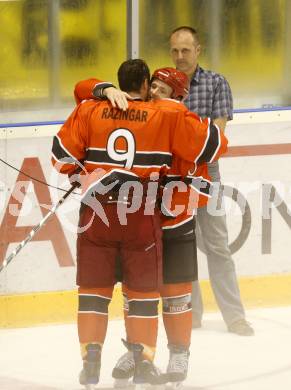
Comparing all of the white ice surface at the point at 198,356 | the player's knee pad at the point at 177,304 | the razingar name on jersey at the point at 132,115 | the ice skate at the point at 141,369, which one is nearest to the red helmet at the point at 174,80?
the razingar name on jersey at the point at 132,115

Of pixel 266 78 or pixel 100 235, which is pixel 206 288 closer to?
pixel 266 78

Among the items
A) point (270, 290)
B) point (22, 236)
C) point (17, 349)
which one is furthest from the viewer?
point (270, 290)

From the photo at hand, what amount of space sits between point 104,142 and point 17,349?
152 centimetres

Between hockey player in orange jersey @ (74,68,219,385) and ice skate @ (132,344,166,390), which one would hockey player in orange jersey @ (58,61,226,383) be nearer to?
ice skate @ (132,344,166,390)

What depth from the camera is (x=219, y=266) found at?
21.3 ft

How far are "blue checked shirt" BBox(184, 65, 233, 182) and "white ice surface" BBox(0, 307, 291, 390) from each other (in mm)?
910

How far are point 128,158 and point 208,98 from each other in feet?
4.21

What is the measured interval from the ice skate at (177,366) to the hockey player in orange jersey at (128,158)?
0.18 m

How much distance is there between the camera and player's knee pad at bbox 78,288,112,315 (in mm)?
5160

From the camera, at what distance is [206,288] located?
695 centimetres

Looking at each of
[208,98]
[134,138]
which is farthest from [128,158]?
[208,98]

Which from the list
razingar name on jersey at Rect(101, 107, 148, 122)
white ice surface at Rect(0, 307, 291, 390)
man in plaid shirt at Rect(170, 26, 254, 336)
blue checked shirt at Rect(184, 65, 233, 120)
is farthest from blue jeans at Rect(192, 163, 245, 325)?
razingar name on jersey at Rect(101, 107, 148, 122)

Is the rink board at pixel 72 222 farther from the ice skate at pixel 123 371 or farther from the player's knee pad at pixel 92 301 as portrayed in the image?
the player's knee pad at pixel 92 301

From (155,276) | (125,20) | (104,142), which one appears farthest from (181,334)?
(125,20)
